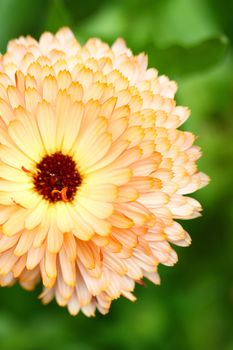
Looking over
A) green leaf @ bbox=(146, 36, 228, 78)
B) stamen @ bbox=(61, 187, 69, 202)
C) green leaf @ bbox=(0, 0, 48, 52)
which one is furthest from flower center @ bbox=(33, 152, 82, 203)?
green leaf @ bbox=(0, 0, 48, 52)

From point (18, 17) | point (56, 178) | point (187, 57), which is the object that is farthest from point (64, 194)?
point (18, 17)

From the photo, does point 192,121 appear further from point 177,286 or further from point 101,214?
point 101,214

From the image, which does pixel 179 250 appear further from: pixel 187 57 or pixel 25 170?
pixel 25 170

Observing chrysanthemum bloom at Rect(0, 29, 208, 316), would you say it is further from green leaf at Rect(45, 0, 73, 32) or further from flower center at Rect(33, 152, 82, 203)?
green leaf at Rect(45, 0, 73, 32)

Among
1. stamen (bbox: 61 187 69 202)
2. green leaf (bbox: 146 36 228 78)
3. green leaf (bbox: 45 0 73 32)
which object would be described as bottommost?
stamen (bbox: 61 187 69 202)

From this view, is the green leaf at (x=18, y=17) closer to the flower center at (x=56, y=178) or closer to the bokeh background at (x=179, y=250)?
the bokeh background at (x=179, y=250)

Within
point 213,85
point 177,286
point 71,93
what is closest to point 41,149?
point 71,93

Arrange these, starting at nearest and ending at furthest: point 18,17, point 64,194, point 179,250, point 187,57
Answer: point 64,194, point 187,57, point 179,250, point 18,17

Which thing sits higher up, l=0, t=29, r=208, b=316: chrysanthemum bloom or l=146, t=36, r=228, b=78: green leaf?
l=146, t=36, r=228, b=78: green leaf
